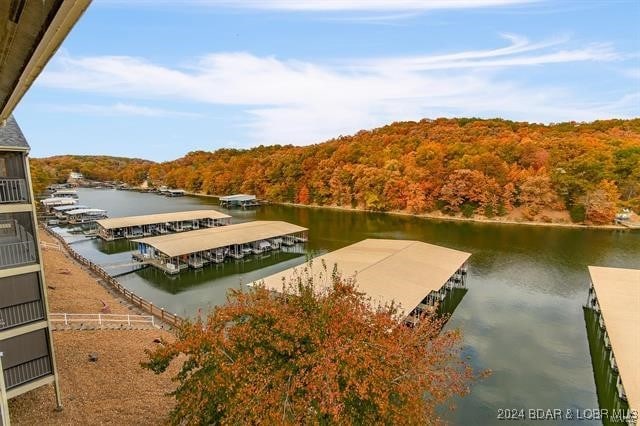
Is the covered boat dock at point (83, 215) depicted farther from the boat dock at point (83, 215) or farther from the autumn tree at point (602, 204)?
the autumn tree at point (602, 204)

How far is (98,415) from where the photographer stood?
9156 mm

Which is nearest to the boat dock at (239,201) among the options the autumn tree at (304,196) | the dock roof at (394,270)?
the autumn tree at (304,196)

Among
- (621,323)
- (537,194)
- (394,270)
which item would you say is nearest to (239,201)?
(537,194)

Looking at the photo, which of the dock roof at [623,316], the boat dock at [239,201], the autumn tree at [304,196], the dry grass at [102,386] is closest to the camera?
the dry grass at [102,386]

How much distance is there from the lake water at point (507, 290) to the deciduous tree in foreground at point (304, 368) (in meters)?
5.99

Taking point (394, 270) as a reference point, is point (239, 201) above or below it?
above

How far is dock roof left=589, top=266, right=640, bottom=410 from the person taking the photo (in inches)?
398

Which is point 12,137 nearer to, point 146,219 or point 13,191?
point 13,191

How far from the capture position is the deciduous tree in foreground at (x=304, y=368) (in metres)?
5.98

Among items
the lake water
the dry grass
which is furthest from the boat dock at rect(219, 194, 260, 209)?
the dry grass

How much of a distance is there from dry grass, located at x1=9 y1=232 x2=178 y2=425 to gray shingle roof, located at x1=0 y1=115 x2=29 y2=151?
6.36 m

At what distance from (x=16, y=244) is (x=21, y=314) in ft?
5.32

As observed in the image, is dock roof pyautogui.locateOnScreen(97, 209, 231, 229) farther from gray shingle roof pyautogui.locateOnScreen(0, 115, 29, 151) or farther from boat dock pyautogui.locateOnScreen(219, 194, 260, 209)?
gray shingle roof pyautogui.locateOnScreen(0, 115, 29, 151)

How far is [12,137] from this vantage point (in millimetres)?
8195
